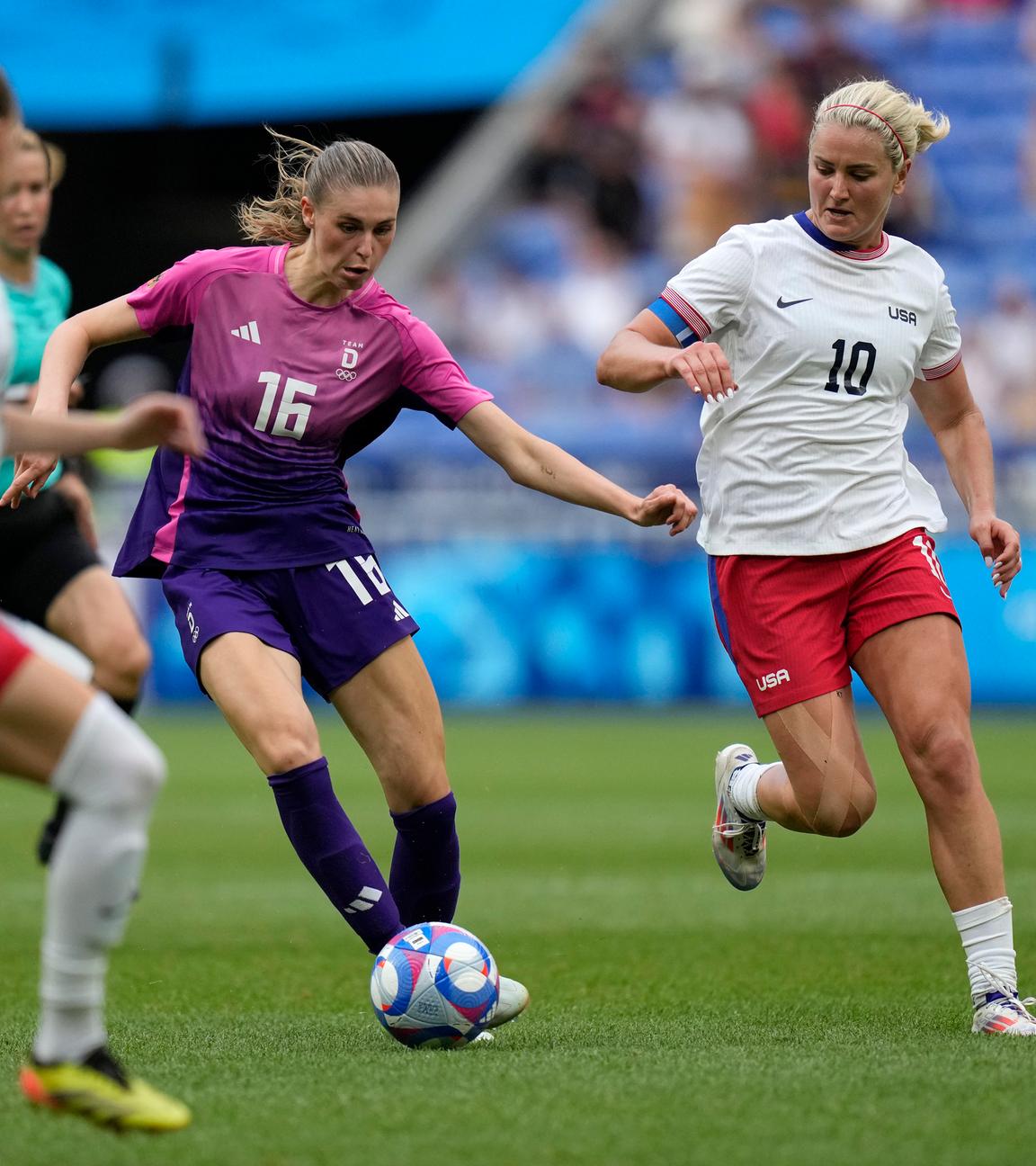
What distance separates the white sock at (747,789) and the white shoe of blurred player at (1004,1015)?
1.04 m

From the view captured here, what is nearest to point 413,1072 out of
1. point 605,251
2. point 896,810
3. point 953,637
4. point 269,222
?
point 953,637

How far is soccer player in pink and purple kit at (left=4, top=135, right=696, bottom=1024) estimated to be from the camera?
525 cm

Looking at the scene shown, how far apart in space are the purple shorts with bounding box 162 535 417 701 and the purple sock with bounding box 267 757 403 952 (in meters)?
0.39

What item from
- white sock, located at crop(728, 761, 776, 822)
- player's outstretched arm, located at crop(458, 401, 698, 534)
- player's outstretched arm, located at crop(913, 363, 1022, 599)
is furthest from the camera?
white sock, located at crop(728, 761, 776, 822)

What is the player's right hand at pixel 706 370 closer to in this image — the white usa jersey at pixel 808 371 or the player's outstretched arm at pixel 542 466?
the player's outstretched arm at pixel 542 466

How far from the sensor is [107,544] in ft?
55.8

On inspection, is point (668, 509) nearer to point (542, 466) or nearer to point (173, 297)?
point (542, 466)

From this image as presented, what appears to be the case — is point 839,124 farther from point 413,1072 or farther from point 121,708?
point 121,708

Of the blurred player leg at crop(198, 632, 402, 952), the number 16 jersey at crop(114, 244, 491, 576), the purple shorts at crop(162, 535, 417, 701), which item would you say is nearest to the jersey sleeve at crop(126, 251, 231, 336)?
the number 16 jersey at crop(114, 244, 491, 576)

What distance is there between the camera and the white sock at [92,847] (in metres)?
3.62

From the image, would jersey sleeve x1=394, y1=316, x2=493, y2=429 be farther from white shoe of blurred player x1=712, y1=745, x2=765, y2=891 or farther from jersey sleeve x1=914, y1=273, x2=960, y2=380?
white shoe of blurred player x1=712, y1=745, x2=765, y2=891

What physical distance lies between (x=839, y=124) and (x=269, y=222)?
67.4 inches

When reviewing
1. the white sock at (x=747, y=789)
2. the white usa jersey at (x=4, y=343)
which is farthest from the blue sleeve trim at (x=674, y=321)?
the white usa jersey at (x=4, y=343)

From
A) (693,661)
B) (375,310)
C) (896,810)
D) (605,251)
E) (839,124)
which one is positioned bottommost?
(693,661)
